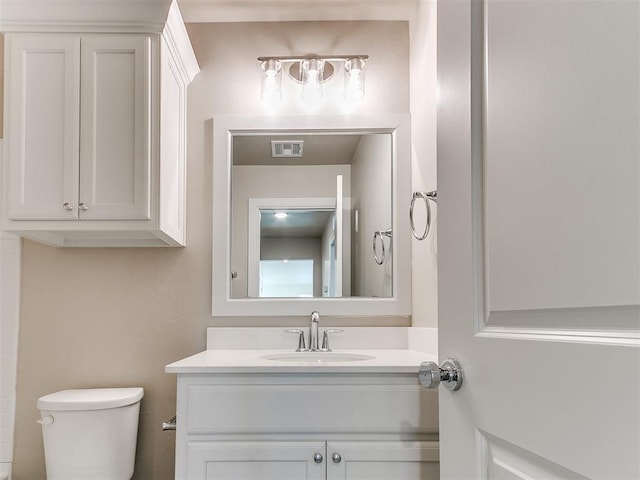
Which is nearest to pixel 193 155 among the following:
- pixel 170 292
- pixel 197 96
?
pixel 197 96

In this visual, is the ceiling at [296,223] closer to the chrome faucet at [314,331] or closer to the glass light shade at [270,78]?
the chrome faucet at [314,331]

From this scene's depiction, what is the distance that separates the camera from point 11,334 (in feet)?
6.90

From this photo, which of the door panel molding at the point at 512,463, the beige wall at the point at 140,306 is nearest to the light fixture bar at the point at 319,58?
the beige wall at the point at 140,306

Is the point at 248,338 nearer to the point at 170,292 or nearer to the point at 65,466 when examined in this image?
the point at 170,292

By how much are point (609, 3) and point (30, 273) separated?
2.23 m

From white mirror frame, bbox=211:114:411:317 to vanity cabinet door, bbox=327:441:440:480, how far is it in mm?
673

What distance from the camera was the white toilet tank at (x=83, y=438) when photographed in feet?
5.88

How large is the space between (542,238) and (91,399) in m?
1.74

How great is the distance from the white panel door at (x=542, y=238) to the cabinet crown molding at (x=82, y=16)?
1276mm

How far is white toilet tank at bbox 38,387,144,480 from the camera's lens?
1792 mm

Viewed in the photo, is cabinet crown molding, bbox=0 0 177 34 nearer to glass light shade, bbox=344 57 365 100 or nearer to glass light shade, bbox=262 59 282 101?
glass light shade, bbox=262 59 282 101

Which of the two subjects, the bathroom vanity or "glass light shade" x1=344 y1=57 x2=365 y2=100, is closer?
the bathroom vanity

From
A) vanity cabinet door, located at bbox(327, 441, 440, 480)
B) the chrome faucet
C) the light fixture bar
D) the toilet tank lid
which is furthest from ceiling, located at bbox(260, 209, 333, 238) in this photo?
vanity cabinet door, located at bbox(327, 441, 440, 480)

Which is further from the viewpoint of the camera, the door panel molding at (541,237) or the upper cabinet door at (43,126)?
the upper cabinet door at (43,126)
